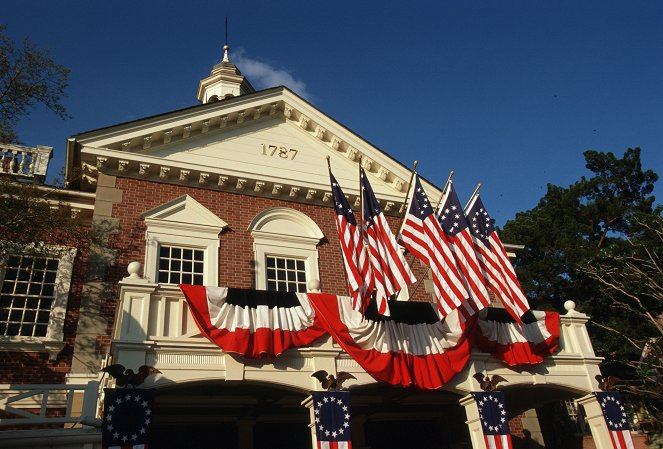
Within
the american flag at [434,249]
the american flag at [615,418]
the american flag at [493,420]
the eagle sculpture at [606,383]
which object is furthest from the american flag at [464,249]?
the american flag at [615,418]

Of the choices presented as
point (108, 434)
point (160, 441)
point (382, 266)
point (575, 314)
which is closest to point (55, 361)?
point (160, 441)

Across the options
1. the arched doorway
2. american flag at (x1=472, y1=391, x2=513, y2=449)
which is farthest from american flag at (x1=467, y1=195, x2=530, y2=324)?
the arched doorway

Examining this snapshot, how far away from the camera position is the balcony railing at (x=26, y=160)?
13516 mm

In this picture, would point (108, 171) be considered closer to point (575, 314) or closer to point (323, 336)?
point (323, 336)

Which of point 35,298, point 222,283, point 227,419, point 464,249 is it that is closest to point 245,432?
point 227,419

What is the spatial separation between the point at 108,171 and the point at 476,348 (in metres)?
9.66

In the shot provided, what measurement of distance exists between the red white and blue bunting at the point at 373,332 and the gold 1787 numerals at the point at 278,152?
6657 mm

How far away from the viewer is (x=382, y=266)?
36.5ft

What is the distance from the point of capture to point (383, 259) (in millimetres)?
11297

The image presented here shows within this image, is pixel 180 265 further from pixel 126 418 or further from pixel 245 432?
pixel 126 418

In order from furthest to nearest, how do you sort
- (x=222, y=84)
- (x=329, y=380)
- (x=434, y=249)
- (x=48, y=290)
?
(x=222, y=84) → (x=48, y=290) → (x=434, y=249) → (x=329, y=380)

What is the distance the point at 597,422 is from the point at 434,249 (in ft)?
16.5

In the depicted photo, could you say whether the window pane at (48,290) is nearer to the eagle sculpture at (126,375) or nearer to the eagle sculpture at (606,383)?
the eagle sculpture at (126,375)

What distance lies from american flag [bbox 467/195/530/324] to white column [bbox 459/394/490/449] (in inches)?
74.6
